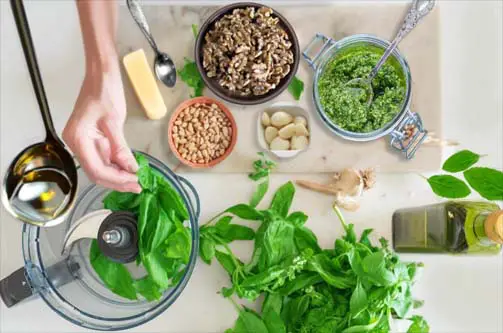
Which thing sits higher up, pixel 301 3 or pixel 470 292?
pixel 301 3

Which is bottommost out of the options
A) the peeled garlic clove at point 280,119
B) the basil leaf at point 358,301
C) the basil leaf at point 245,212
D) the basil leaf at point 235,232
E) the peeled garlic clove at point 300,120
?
the basil leaf at point 358,301

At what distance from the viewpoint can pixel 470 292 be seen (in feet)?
2.84

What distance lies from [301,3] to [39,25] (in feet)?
1.20

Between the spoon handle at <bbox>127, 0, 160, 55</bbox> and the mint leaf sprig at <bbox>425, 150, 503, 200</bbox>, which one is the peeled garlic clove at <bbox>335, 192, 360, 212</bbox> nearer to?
the mint leaf sprig at <bbox>425, 150, 503, 200</bbox>

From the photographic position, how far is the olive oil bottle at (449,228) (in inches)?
28.0

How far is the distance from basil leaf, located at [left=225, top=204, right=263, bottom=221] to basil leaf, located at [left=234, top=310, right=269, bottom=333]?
0.13 metres

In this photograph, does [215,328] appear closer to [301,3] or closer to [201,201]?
[201,201]

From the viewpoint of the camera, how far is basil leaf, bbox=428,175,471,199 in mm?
763

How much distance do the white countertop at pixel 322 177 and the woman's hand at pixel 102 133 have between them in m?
0.08

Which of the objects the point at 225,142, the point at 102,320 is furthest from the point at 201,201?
the point at 102,320

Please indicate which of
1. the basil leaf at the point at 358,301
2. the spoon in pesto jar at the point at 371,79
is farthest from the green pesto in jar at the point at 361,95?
the basil leaf at the point at 358,301

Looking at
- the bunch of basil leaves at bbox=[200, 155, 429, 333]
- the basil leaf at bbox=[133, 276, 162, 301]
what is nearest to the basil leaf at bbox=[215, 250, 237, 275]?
the bunch of basil leaves at bbox=[200, 155, 429, 333]

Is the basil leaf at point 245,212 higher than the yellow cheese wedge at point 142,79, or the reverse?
the yellow cheese wedge at point 142,79

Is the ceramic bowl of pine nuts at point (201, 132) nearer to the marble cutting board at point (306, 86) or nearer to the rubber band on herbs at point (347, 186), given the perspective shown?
the marble cutting board at point (306, 86)
